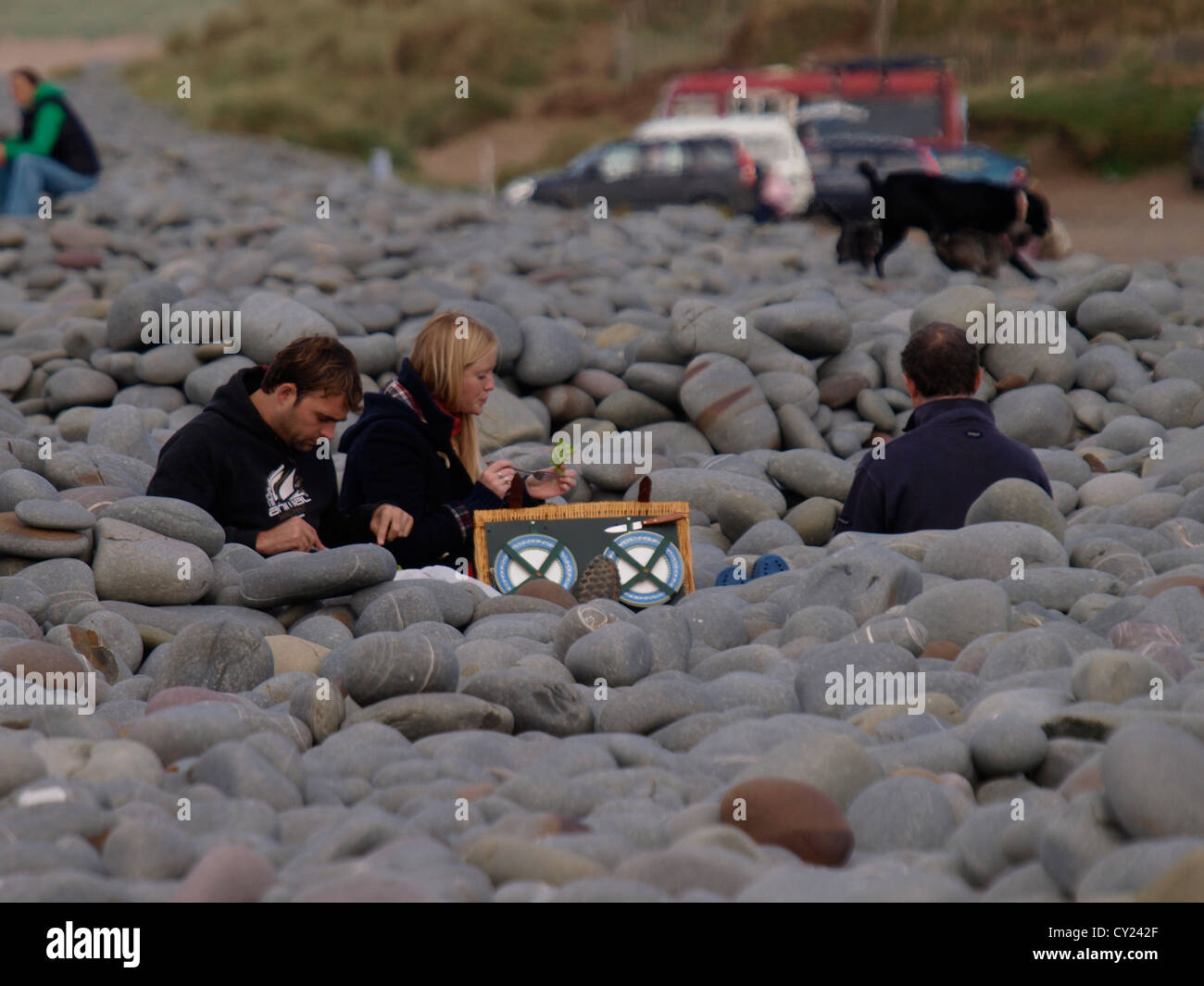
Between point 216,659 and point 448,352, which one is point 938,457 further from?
point 216,659

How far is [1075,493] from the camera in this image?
6.48 meters

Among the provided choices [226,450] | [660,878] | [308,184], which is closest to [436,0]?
[308,184]

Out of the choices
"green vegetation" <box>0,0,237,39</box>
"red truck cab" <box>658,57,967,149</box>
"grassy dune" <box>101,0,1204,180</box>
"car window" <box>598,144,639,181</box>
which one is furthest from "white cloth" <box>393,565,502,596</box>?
"green vegetation" <box>0,0,237,39</box>

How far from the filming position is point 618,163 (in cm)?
1844

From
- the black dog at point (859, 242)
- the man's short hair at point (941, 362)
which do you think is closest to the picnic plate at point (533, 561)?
the man's short hair at point (941, 362)

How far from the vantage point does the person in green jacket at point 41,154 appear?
1386 cm

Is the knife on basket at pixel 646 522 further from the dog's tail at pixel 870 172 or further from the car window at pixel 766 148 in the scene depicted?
the car window at pixel 766 148

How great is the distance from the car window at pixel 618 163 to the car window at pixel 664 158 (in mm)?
144

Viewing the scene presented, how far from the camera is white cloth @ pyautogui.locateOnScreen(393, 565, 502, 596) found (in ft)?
16.6

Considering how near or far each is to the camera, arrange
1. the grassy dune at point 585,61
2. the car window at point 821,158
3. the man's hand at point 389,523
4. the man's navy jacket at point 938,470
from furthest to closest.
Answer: the grassy dune at point 585,61 < the car window at point 821,158 < the man's navy jacket at point 938,470 < the man's hand at point 389,523

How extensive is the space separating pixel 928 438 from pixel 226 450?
8.20ft

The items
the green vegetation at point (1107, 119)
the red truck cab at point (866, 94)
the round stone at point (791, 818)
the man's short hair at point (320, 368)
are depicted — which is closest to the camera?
the round stone at point (791, 818)
